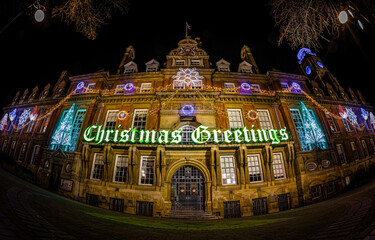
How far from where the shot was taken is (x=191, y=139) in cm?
1178

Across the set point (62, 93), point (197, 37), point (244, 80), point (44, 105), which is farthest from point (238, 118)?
Answer: point (44, 105)

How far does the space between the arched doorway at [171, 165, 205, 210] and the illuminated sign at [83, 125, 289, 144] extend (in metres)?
3.13

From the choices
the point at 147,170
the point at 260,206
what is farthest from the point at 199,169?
the point at 260,206

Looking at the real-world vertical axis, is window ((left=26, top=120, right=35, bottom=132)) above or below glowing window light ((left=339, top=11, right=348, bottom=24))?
below

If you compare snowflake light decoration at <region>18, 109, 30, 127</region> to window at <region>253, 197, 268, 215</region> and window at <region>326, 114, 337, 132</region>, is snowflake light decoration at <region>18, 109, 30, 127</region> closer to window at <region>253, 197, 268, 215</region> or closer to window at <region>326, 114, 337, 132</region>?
window at <region>253, 197, 268, 215</region>

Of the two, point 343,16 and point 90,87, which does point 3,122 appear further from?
point 343,16

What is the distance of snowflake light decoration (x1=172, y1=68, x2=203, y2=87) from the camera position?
15297mm

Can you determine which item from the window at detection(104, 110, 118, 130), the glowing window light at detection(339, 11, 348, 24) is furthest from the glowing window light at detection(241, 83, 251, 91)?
the window at detection(104, 110, 118, 130)

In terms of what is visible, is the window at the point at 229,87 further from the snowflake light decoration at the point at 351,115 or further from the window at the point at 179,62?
the snowflake light decoration at the point at 351,115

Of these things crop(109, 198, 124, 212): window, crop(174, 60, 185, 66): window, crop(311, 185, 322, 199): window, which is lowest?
crop(109, 198, 124, 212): window

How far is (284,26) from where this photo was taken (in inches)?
272

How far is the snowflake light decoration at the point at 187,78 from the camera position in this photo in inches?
602

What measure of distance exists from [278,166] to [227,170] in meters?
5.45

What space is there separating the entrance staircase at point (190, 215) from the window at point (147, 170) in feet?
10.5
